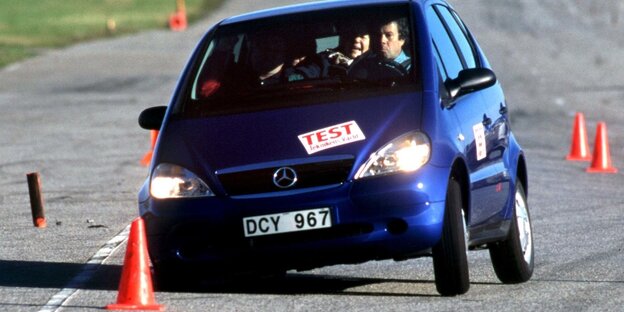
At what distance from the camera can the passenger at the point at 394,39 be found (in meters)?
8.91

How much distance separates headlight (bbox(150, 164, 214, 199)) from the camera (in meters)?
8.09

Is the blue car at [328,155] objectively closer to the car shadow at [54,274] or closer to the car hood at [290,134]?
the car hood at [290,134]

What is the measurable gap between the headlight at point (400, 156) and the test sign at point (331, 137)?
0.14 metres

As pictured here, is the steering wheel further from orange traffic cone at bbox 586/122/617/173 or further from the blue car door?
orange traffic cone at bbox 586/122/617/173

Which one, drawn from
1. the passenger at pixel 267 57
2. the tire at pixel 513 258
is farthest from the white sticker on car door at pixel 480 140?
the passenger at pixel 267 57

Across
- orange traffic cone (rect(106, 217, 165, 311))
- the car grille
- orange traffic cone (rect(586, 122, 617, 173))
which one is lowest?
orange traffic cone (rect(586, 122, 617, 173))

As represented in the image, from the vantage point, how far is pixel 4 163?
18.1 meters

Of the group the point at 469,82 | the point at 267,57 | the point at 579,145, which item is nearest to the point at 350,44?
the point at 267,57

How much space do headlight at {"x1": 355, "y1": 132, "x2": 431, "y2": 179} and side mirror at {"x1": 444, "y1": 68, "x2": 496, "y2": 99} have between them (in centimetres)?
60

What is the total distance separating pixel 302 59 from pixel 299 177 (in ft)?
4.01

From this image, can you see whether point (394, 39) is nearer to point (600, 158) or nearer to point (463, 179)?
point (463, 179)

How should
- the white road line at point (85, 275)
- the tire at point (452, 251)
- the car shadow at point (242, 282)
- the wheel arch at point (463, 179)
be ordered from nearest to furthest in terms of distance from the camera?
1. the tire at point (452, 251)
2. the white road line at point (85, 275)
3. the wheel arch at point (463, 179)
4. the car shadow at point (242, 282)

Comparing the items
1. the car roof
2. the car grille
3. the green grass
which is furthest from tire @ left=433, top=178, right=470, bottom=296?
the green grass

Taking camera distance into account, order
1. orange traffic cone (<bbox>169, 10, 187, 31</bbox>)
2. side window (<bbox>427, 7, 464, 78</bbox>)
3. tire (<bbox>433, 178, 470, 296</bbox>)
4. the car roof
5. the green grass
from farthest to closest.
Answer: orange traffic cone (<bbox>169, 10, 187, 31</bbox>)
the green grass
the car roof
side window (<bbox>427, 7, 464, 78</bbox>)
tire (<bbox>433, 178, 470, 296</bbox>)
